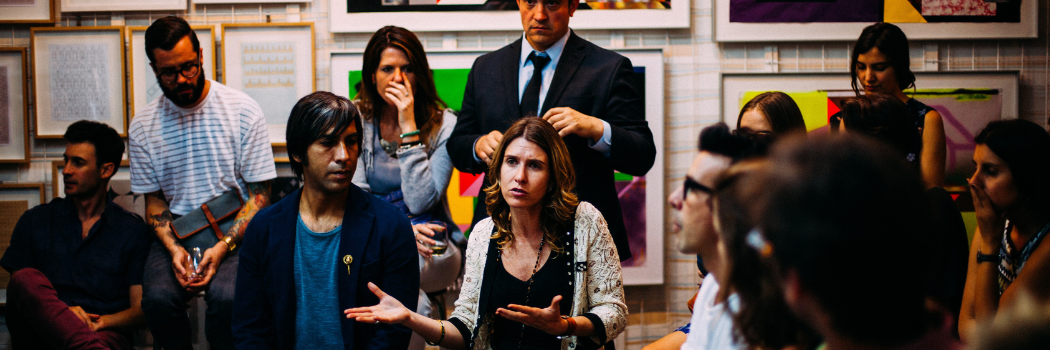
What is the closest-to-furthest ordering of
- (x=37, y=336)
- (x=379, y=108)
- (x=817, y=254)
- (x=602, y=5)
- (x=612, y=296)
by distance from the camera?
(x=817, y=254)
(x=612, y=296)
(x=37, y=336)
(x=379, y=108)
(x=602, y=5)

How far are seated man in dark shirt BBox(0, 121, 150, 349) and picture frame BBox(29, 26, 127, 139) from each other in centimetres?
38

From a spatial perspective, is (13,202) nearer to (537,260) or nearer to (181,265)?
(181,265)

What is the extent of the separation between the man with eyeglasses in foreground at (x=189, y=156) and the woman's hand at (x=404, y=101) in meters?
0.70

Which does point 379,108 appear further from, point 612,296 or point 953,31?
point 953,31

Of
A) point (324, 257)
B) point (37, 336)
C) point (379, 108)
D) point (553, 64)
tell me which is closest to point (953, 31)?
point (553, 64)

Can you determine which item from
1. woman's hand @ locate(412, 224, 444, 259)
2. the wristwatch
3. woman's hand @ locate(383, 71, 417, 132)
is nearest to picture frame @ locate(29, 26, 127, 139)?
the wristwatch

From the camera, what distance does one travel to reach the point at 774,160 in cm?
75

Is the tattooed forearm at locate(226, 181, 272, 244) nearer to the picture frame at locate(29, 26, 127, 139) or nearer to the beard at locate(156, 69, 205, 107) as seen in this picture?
the beard at locate(156, 69, 205, 107)

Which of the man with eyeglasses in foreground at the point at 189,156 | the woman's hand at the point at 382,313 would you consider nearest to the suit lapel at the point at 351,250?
the woman's hand at the point at 382,313

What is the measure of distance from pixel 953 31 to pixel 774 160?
3.27 meters

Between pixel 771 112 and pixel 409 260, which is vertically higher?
pixel 771 112

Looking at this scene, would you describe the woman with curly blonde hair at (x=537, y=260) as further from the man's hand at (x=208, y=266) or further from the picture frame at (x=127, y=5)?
the picture frame at (x=127, y=5)

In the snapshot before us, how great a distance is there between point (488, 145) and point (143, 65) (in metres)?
2.15

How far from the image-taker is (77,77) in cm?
340
